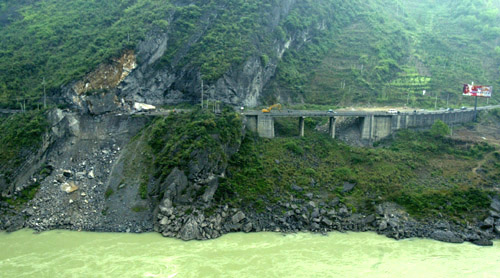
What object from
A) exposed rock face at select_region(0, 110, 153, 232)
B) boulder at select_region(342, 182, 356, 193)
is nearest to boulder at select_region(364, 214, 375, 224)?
boulder at select_region(342, 182, 356, 193)

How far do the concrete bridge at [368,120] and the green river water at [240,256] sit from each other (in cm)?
1675

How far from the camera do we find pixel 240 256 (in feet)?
109

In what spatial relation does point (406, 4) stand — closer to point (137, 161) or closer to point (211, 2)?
point (211, 2)

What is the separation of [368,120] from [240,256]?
2801 centimetres

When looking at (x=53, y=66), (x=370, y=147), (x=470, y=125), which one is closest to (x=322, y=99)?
(x=370, y=147)

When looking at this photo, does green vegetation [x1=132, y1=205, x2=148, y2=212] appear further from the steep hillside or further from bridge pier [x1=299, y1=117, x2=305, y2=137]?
bridge pier [x1=299, y1=117, x2=305, y2=137]

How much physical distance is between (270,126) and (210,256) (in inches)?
837

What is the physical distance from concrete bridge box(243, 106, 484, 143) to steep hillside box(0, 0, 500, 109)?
6.16m

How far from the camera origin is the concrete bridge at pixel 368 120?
5081 centimetres

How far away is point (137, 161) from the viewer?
1690 inches

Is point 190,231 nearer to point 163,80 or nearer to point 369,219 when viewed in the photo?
point 369,219

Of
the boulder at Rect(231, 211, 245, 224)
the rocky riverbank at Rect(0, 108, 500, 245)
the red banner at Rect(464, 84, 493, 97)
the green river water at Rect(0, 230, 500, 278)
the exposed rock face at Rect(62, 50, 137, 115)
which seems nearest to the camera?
the green river water at Rect(0, 230, 500, 278)

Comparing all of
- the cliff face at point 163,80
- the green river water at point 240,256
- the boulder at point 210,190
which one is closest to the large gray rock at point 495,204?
the green river water at point 240,256

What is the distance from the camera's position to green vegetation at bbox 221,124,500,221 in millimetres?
41000
